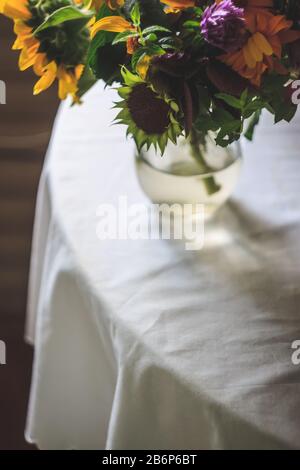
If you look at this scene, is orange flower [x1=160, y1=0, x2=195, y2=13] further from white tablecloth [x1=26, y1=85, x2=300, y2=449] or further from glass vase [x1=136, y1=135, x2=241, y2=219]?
white tablecloth [x1=26, y1=85, x2=300, y2=449]

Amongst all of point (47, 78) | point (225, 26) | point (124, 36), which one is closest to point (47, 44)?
point (47, 78)

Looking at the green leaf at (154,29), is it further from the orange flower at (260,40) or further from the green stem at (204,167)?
the green stem at (204,167)

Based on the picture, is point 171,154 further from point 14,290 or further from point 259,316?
point 14,290

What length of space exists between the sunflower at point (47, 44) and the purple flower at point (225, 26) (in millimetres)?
216

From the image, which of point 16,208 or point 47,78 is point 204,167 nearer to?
point 47,78

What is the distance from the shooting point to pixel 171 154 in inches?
33.4

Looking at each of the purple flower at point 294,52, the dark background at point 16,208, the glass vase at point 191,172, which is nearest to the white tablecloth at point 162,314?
the glass vase at point 191,172

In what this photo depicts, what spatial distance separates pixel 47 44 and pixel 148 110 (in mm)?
166

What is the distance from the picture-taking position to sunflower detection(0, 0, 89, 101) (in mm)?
714

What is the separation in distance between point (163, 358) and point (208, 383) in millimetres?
62

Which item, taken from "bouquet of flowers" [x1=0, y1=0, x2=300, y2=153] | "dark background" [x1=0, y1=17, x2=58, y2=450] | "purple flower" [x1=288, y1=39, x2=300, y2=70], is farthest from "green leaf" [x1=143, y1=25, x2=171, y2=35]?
"dark background" [x1=0, y1=17, x2=58, y2=450]

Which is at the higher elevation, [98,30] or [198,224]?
[98,30]

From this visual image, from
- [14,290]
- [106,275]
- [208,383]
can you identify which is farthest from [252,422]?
[14,290]

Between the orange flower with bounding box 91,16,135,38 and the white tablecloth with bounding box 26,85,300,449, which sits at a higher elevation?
the orange flower with bounding box 91,16,135,38
